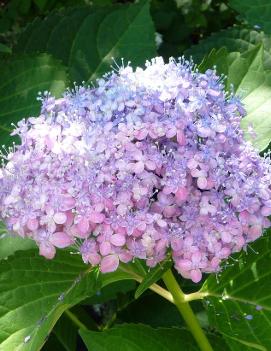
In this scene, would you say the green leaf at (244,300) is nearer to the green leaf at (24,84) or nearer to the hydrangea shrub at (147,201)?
the hydrangea shrub at (147,201)

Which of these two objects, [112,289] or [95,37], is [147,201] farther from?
[95,37]

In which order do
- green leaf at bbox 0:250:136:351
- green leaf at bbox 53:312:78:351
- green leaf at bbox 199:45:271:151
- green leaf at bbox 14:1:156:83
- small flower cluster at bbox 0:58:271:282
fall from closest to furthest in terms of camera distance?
small flower cluster at bbox 0:58:271:282 → green leaf at bbox 0:250:136:351 → green leaf at bbox 199:45:271:151 → green leaf at bbox 14:1:156:83 → green leaf at bbox 53:312:78:351

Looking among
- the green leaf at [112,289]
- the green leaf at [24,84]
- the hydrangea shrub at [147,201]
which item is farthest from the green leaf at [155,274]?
the green leaf at [24,84]

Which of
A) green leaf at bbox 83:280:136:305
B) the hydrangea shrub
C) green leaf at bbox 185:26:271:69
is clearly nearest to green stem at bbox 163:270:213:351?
the hydrangea shrub

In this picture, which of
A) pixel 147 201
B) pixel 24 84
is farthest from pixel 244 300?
pixel 24 84

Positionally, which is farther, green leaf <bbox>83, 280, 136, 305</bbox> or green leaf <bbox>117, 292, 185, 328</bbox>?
green leaf <bbox>117, 292, 185, 328</bbox>

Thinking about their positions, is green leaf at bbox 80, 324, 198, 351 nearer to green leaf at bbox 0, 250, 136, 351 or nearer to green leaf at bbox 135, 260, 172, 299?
green leaf at bbox 0, 250, 136, 351
